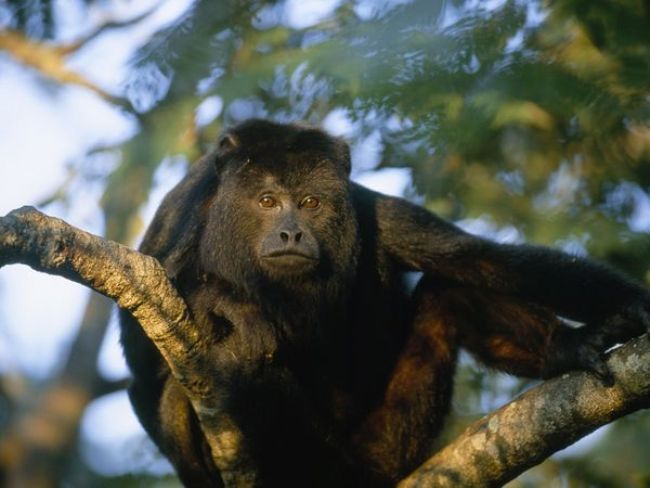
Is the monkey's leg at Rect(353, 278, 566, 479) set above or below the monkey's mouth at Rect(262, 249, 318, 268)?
below

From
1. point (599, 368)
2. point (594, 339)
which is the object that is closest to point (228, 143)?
point (594, 339)

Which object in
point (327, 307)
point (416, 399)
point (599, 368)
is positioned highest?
point (599, 368)

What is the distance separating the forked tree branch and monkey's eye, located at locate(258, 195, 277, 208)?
0.94m

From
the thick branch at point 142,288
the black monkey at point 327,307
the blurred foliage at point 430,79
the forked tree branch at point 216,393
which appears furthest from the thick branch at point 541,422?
the thick branch at point 142,288

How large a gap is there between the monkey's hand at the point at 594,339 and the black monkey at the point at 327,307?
0.21 m

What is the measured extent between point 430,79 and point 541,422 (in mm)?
2075

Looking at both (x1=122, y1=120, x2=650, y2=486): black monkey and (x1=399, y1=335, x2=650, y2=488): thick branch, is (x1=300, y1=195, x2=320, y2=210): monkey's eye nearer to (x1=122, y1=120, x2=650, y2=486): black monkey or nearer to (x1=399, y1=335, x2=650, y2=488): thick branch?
(x1=122, y1=120, x2=650, y2=486): black monkey

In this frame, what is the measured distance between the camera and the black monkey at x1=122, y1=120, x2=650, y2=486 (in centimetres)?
449

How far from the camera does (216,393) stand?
4.13 m

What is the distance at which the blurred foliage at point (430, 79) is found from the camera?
2.20 metres

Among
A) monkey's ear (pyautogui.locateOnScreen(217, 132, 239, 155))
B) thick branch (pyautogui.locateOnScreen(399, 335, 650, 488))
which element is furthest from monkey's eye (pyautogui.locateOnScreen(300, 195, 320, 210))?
thick branch (pyautogui.locateOnScreen(399, 335, 650, 488))

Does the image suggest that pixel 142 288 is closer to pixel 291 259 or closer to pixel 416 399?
pixel 291 259

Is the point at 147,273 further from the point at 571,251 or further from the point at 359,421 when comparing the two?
the point at 571,251

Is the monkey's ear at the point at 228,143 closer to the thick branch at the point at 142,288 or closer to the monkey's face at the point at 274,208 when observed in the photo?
→ the monkey's face at the point at 274,208
